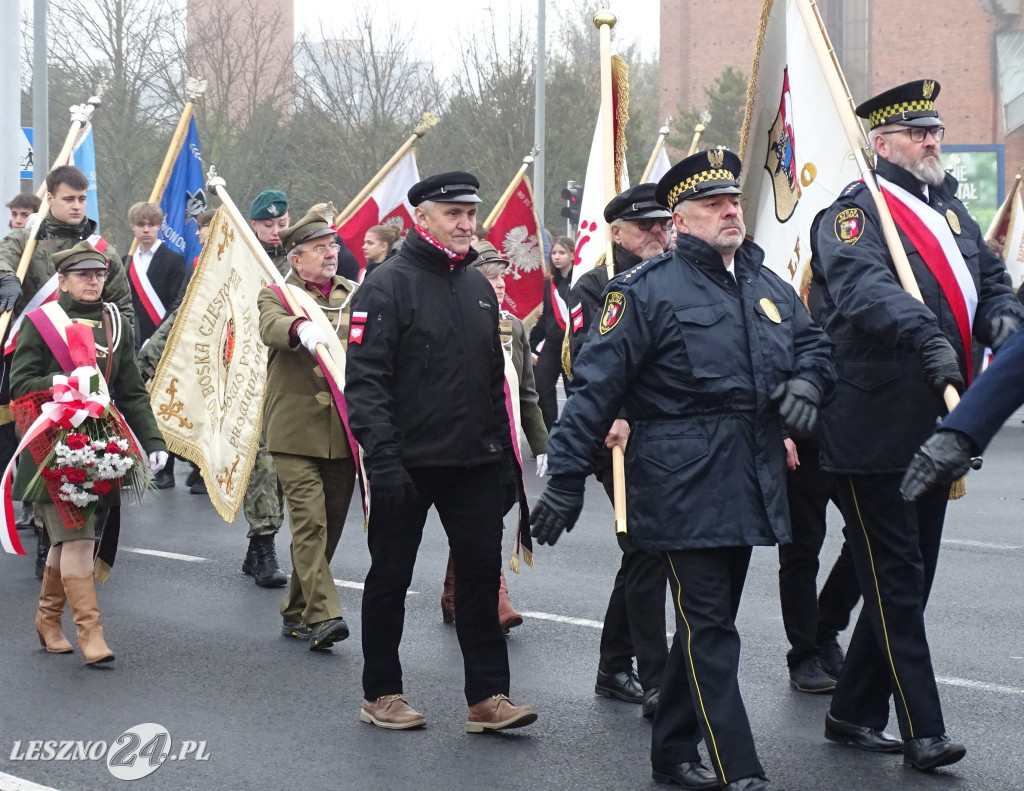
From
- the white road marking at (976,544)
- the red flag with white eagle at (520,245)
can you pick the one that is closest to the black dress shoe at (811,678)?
the white road marking at (976,544)

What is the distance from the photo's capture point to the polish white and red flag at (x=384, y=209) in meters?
12.1

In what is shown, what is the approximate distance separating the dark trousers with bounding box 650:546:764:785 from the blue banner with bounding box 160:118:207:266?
7541 mm

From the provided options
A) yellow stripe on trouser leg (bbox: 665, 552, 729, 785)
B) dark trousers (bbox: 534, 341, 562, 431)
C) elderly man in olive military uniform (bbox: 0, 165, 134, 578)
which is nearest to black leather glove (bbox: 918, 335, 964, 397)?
yellow stripe on trouser leg (bbox: 665, 552, 729, 785)

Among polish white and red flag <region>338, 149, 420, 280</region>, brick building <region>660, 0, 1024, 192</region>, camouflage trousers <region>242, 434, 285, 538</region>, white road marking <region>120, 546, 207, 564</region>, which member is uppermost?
brick building <region>660, 0, 1024, 192</region>

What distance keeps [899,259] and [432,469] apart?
1.77 meters

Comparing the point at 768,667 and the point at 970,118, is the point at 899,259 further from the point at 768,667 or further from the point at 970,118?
the point at 970,118

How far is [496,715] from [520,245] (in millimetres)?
8909

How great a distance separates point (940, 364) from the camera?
4.59 metres

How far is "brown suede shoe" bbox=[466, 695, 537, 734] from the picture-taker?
531 cm

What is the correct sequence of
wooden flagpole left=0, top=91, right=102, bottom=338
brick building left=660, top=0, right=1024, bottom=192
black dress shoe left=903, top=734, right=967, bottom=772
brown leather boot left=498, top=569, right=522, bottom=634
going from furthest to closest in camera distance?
1. brick building left=660, top=0, right=1024, bottom=192
2. wooden flagpole left=0, top=91, right=102, bottom=338
3. brown leather boot left=498, top=569, right=522, bottom=634
4. black dress shoe left=903, top=734, right=967, bottom=772

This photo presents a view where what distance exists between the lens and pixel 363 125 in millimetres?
34188

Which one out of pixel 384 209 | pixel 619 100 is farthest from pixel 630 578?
pixel 384 209

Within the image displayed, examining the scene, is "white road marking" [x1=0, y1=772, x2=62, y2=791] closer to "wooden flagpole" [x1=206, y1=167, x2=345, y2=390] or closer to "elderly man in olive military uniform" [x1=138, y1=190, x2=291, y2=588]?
"wooden flagpole" [x1=206, y1=167, x2=345, y2=390]

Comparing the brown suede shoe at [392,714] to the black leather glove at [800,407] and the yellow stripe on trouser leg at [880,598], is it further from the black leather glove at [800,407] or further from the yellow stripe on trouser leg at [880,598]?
the black leather glove at [800,407]
